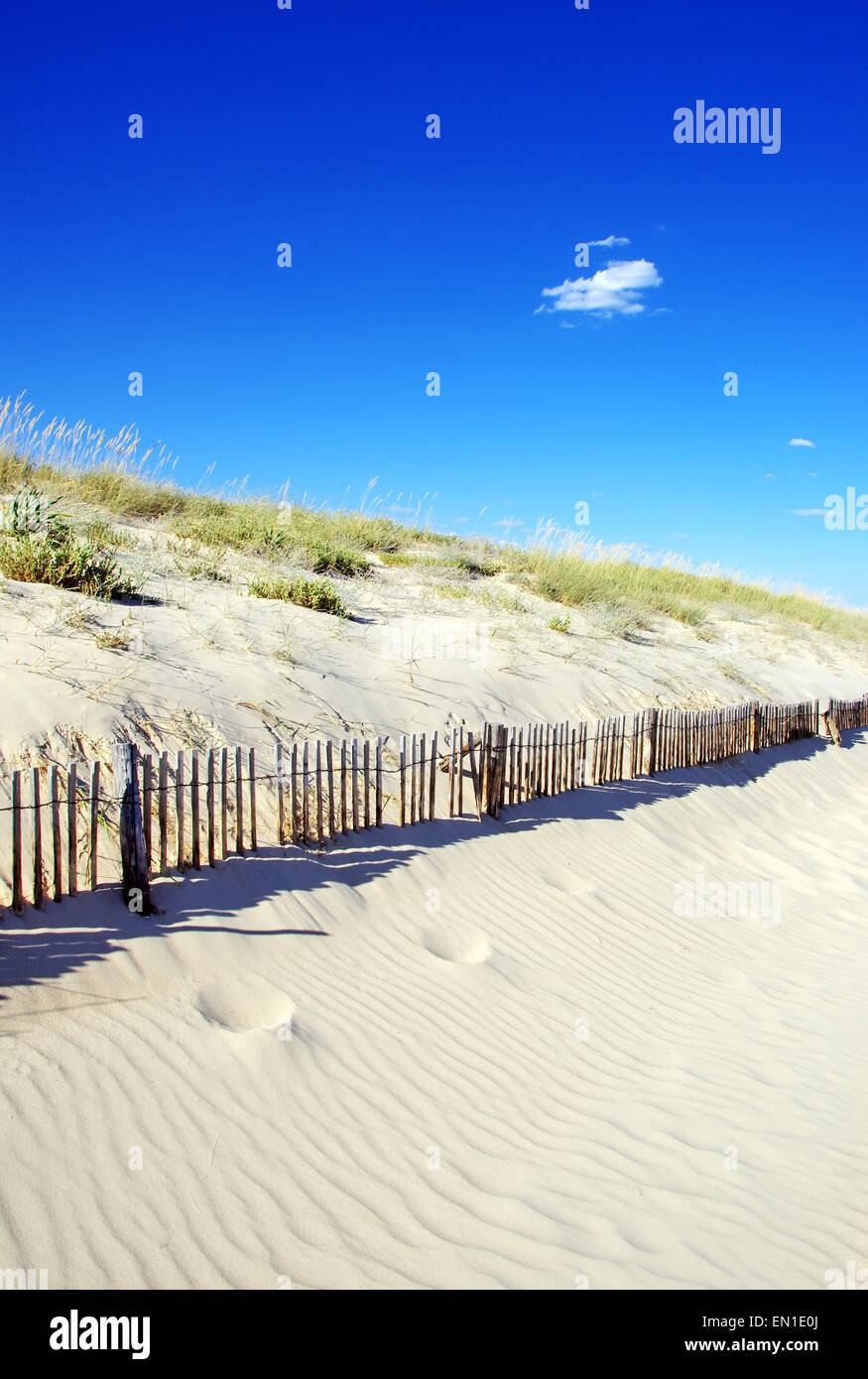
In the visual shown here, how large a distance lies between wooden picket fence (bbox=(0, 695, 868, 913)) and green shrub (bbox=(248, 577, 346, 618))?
3779mm

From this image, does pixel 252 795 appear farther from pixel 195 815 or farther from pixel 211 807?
pixel 195 815

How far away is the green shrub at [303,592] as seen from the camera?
10.5 metres

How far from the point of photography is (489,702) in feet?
30.9

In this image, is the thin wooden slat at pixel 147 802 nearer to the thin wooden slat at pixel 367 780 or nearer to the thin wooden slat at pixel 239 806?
the thin wooden slat at pixel 239 806

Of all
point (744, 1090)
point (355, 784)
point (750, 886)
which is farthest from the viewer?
point (750, 886)

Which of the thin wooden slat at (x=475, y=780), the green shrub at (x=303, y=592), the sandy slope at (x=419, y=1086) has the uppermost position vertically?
the green shrub at (x=303, y=592)

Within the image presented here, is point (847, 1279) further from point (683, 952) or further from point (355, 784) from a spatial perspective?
point (355, 784)

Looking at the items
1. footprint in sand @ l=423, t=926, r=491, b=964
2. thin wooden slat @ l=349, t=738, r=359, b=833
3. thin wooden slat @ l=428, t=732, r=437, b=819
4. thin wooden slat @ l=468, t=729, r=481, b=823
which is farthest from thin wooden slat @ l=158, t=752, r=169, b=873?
thin wooden slat @ l=468, t=729, r=481, b=823

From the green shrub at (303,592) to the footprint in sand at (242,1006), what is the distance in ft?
22.4

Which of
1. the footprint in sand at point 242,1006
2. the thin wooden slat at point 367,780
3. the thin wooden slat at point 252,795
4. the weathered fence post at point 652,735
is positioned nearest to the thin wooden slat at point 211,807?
the thin wooden slat at point 252,795

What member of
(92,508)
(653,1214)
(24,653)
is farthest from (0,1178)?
(92,508)

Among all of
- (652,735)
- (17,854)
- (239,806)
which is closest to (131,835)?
(17,854)

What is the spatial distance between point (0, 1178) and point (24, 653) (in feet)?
15.0
